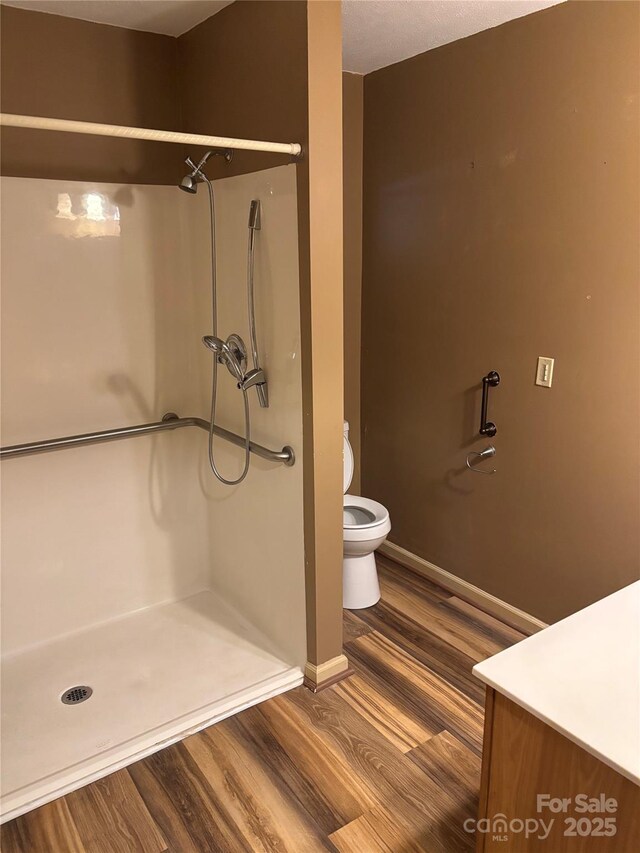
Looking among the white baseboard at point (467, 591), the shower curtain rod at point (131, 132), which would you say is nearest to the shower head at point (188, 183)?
the shower curtain rod at point (131, 132)

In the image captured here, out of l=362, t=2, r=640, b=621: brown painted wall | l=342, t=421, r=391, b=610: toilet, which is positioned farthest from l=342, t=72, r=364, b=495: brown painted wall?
l=342, t=421, r=391, b=610: toilet

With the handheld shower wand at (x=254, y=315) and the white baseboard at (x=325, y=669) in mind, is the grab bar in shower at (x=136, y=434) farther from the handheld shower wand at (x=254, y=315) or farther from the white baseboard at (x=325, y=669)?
the white baseboard at (x=325, y=669)

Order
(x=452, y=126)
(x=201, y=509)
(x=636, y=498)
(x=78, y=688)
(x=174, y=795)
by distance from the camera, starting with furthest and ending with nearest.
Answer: (x=201, y=509), (x=452, y=126), (x=78, y=688), (x=636, y=498), (x=174, y=795)

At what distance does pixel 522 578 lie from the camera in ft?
9.00

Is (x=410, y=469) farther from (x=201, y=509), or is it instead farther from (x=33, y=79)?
(x=33, y=79)

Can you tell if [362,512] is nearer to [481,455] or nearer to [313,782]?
[481,455]

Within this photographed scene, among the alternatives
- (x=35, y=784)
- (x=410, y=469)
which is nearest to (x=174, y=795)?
(x=35, y=784)

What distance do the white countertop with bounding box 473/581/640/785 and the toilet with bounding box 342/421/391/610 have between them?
139cm

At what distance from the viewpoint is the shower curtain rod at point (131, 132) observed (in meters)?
1.58

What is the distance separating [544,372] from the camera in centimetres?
250

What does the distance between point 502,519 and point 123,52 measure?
236 cm

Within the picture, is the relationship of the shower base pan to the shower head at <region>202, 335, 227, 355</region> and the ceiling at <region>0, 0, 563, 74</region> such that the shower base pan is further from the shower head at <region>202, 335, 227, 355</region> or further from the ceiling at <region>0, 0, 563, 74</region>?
the ceiling at <region>0, 0, 563, 74</region>

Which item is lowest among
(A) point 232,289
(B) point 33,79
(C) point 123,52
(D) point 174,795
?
(D) point 174,795

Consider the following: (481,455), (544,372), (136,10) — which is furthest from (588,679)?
(136,10)
